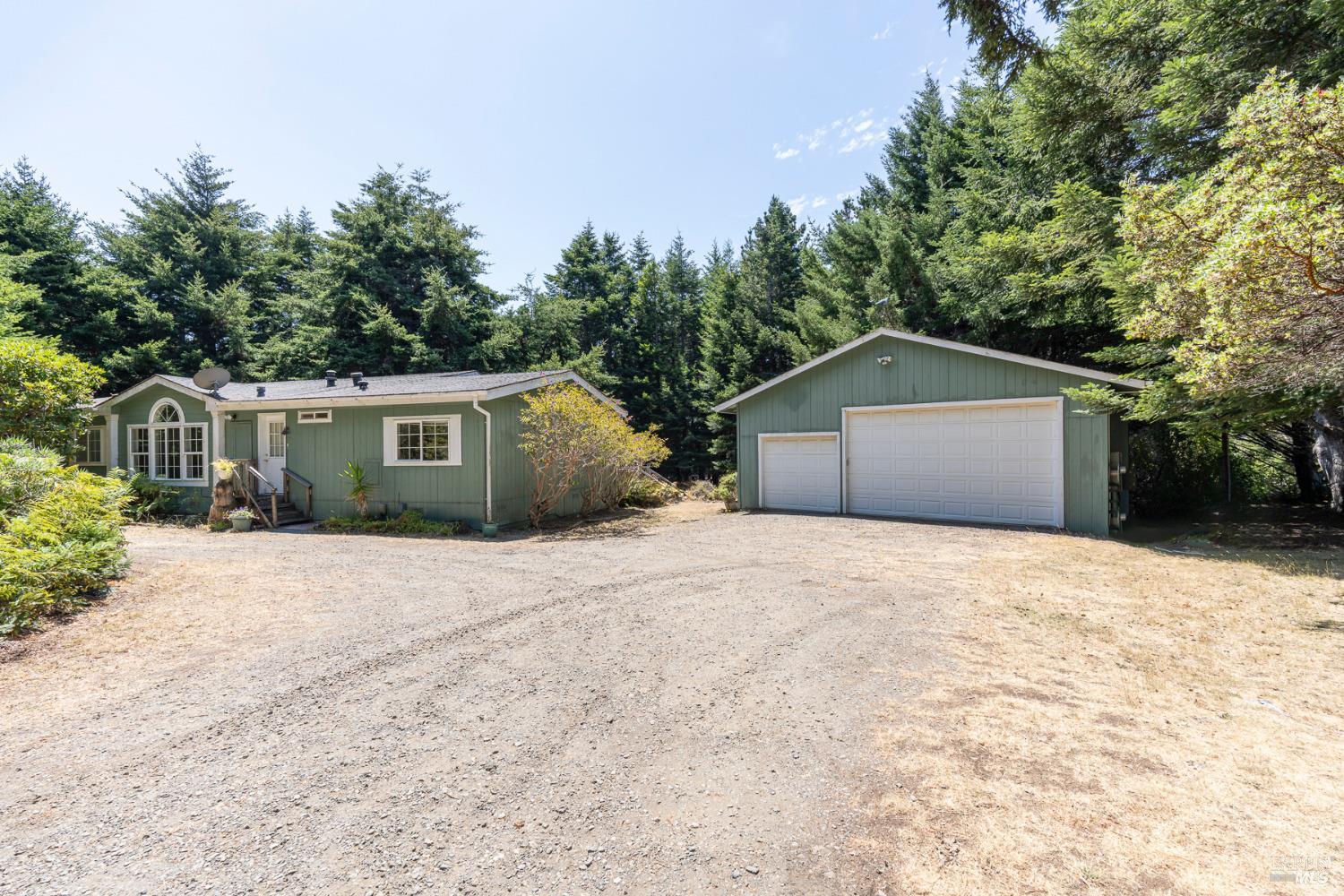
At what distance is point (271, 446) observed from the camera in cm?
1316

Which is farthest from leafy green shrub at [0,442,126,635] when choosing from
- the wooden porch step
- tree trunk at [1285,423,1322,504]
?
tree trunk at [1285,423,1322,504]

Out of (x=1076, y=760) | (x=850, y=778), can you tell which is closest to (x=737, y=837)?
(x=850, y=778)

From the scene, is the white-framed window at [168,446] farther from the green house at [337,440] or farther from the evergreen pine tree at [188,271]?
the evergreen pine tree at [188,271]

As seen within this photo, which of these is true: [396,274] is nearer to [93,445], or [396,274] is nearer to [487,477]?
[93,445]

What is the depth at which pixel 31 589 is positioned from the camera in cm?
488

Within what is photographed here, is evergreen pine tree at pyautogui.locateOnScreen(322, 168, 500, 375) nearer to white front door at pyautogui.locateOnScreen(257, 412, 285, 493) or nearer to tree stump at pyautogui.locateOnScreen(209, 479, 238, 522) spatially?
white front door at pyautogui.locateOnScreen(257, 412, 285, 493)

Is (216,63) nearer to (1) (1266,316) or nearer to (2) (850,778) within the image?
(2) (850,778)

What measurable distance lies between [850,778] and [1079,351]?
1702cm

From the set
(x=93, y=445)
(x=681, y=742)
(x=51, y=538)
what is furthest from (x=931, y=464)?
(x=93, y=445)

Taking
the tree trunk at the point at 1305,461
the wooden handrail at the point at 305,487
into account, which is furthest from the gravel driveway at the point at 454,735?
the tree trunk at the point at 1305,461

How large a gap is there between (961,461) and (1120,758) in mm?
9303

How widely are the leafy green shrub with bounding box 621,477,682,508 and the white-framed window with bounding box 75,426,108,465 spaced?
1289cm

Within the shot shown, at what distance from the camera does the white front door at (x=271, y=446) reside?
13.0m

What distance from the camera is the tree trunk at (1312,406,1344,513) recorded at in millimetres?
10383
